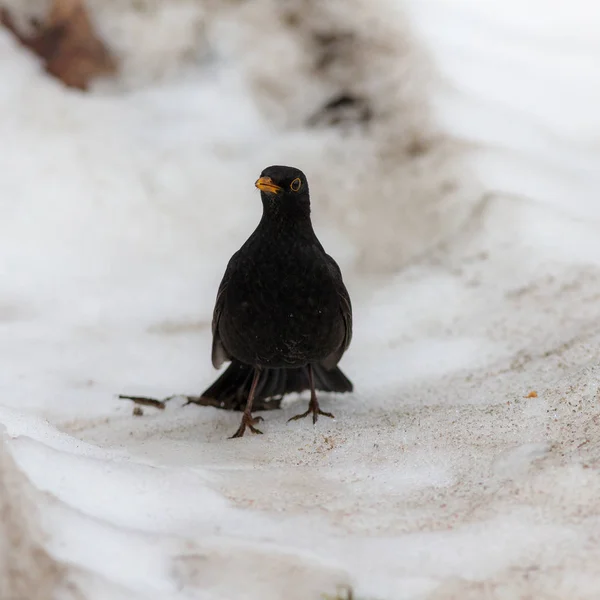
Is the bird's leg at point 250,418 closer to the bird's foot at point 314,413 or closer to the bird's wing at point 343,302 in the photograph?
the bird's foot at point 314,413

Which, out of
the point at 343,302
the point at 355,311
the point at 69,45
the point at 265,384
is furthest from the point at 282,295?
the point at 69,45

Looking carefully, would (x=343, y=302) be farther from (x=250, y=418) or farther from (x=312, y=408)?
(x=250, y=418)

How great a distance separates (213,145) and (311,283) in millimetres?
3535

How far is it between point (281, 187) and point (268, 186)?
68 mm

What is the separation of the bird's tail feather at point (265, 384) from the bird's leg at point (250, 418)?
10 centimetres

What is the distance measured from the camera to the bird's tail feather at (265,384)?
14.6ft

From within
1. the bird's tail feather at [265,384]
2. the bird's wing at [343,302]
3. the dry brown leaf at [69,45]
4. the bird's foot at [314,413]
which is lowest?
the bird's foot at [314,413]

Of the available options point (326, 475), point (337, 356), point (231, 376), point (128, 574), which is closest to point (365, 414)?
point (337, 356)

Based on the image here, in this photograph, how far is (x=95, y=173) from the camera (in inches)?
265

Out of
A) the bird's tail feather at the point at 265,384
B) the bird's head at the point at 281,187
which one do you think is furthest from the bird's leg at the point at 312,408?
the bird's head at the point at 281,187

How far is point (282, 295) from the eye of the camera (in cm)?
383

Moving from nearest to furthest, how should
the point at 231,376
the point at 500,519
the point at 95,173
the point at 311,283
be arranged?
the point at 500,519 < the point at 311,283 < the point at 231,376 < the point at 95,173

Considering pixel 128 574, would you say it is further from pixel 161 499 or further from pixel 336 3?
pixel 336 3

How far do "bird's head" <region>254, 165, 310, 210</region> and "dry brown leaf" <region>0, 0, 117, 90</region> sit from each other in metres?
3.96
